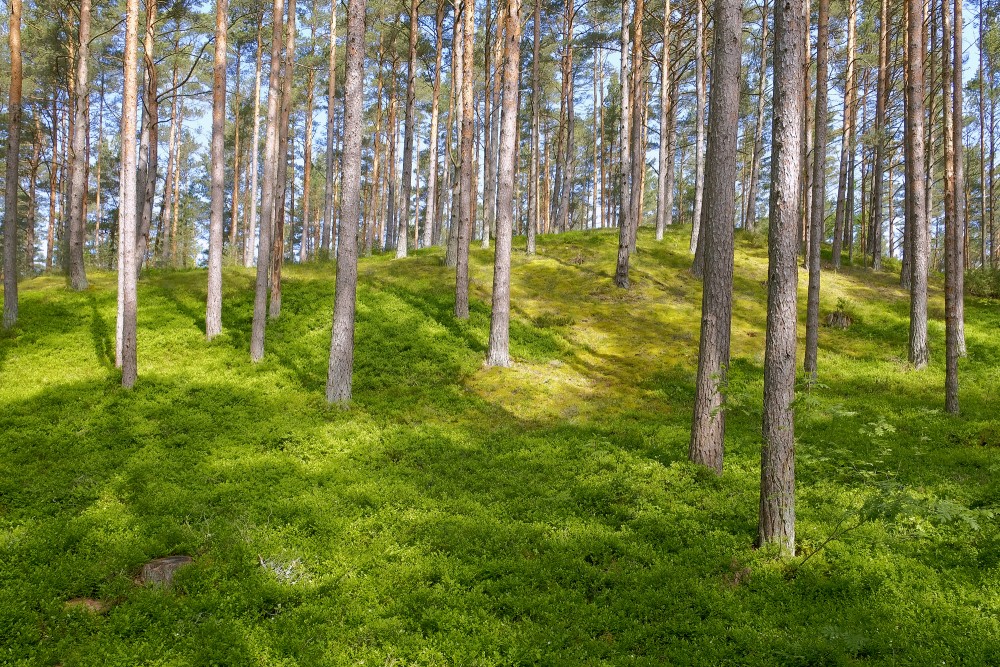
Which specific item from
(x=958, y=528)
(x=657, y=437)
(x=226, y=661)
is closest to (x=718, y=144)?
(x=657, y=437)

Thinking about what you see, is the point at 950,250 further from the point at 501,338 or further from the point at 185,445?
the point at 185,445

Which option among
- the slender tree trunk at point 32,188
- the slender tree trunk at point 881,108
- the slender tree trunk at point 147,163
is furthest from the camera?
the slender tree trunk at point 32,188

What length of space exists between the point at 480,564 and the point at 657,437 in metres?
4.88

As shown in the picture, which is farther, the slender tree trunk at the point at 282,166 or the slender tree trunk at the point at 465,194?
the slender tree trunk at the point at 465,194

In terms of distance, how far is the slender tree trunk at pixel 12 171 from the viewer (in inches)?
546

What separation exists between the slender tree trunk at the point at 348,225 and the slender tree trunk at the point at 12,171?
31.8ft

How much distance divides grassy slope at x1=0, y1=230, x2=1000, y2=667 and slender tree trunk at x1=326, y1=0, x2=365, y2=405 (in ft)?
2.25

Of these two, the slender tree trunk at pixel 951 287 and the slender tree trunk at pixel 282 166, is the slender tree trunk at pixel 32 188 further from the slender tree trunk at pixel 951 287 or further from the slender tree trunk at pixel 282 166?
the slender tree trunk at pixel 951 287

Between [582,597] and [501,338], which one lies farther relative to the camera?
[501,338]

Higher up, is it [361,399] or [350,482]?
[361,399]

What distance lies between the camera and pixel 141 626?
5.23 m

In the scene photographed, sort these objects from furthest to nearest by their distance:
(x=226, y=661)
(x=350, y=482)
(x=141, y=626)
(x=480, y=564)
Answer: (x=350, y=482), (x=480, y=564), (x=141, y=626), (x=226, y=661)

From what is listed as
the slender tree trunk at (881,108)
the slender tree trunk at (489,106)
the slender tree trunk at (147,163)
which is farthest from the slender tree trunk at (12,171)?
the slender tree trunk at (881,108)

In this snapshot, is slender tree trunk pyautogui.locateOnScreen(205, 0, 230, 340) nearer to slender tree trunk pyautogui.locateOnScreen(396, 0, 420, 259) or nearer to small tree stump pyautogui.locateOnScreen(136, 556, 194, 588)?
slender tree trunk pyautogui.locateOnScreen(396, 0, 420, 259)
